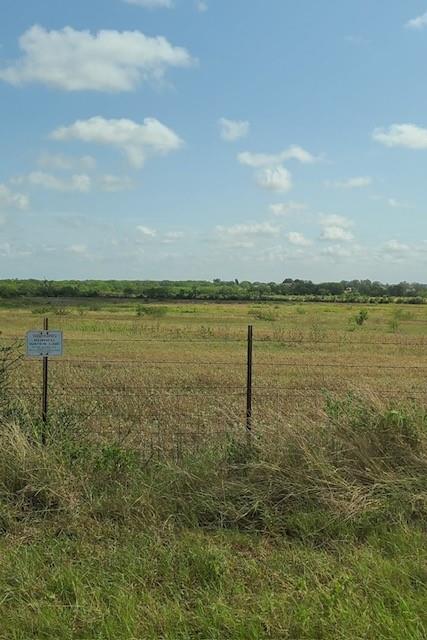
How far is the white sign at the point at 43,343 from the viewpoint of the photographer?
20.9 ft

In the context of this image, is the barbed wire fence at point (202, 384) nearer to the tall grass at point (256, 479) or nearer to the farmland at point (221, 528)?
the farmland at point (221, 528)

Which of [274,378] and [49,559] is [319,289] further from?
[49,559]

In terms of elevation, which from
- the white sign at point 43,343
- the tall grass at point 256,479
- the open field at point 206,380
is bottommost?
the open field at point 206,380

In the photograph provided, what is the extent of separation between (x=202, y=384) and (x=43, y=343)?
9005mm

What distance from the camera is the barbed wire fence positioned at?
7.16 metres

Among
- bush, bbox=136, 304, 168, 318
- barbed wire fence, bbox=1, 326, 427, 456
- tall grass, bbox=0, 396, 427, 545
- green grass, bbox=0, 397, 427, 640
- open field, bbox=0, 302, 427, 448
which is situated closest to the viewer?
green grass, bbox=0, 397, 427, 640

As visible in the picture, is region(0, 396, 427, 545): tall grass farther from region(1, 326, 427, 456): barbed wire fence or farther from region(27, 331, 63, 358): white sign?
region(27, 331, 63, 358): white sign

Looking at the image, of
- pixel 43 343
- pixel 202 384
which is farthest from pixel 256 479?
pixel 202 384

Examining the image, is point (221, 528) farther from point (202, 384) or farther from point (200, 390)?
point (202, 384)

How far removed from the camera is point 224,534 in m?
4.63

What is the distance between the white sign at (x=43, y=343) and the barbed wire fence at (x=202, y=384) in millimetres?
622

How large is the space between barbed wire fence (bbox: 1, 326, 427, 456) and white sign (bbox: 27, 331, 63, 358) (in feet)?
2.04

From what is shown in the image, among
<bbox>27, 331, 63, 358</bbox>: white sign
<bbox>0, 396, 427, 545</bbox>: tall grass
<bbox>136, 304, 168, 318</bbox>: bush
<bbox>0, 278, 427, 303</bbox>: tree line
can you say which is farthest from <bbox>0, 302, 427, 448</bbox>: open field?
<bbox>0, 278, 427, 303</bbox>: tree line

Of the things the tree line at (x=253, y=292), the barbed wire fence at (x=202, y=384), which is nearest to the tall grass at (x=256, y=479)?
the barbed wire fence at (x=202, y=384)
